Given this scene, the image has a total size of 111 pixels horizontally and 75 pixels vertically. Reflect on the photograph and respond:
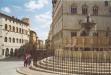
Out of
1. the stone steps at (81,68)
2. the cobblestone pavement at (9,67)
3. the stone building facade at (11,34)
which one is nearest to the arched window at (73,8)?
the stone building facade at (11,34)

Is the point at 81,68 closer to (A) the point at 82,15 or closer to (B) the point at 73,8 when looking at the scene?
(A) the point at 82,15

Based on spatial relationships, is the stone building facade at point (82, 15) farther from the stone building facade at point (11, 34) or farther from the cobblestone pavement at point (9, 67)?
the cobblestone pavement at point (9, 67)

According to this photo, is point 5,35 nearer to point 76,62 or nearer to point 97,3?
point 97,3

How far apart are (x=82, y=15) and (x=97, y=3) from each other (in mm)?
3488

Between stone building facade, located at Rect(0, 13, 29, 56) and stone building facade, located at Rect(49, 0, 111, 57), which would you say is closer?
stone building facade, located at Rect(49, 0, 111, 57)

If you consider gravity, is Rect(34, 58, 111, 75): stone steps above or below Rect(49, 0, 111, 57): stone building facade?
below

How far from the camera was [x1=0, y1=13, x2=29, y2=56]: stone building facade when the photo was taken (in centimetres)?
5156

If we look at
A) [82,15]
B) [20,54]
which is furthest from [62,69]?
[20,54]

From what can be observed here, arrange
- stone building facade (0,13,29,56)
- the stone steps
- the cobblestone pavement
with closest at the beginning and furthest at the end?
the stone steps
the cobblestone pavement
stone building facade (0,13,29,56)

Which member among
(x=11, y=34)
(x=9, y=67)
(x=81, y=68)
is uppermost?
(x=11, y=34)

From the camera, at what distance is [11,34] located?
184ft

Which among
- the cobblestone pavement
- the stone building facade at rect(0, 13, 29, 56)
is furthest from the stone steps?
the stone building facade at rect(0, 13, 29, 56)

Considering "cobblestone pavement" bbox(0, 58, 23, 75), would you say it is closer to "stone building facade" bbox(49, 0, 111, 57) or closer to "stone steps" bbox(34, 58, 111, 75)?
"stone steps" bbox(34, 58, 111, 75)

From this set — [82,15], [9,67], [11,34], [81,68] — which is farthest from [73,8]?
[81,68]
